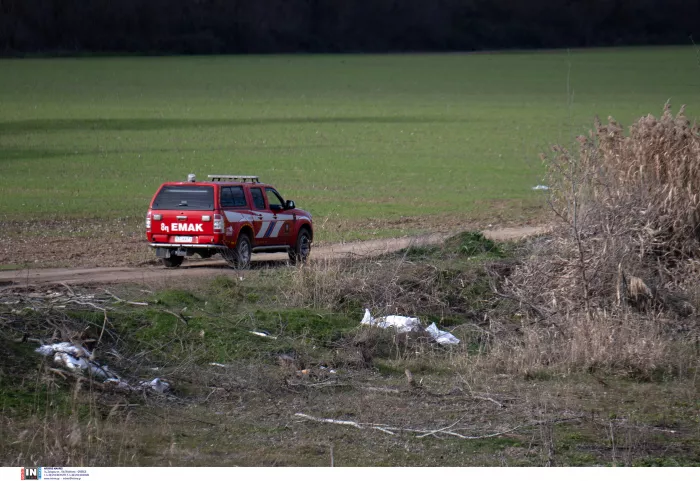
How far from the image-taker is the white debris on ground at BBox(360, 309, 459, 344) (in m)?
14.4

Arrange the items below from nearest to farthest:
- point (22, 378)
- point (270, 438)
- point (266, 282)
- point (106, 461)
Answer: point (106, 461), point (270, 438), point (22, 378), point (266, 282)

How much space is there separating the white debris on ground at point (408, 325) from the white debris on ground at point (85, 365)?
3873 mm

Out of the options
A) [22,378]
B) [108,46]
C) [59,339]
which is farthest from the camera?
[108,46]

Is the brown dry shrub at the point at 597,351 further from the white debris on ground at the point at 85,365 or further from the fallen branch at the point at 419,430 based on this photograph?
the white debris on ground at the point at 85,365

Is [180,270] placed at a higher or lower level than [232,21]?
lower

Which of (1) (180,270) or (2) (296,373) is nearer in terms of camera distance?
(2) (296,373)

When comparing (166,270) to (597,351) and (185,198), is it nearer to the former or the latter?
(185,198)

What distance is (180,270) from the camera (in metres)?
20.9

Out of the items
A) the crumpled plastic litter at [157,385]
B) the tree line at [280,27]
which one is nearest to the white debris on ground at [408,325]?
the crumpled plastic litter at [157,385]

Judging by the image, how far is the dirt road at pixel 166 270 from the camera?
18.6 meters

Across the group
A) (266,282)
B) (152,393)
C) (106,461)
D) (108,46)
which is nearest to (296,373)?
(152,393)

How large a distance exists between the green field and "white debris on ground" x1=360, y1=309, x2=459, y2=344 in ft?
12.2

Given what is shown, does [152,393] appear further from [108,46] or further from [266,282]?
[108,46]

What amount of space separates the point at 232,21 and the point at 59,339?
104m
